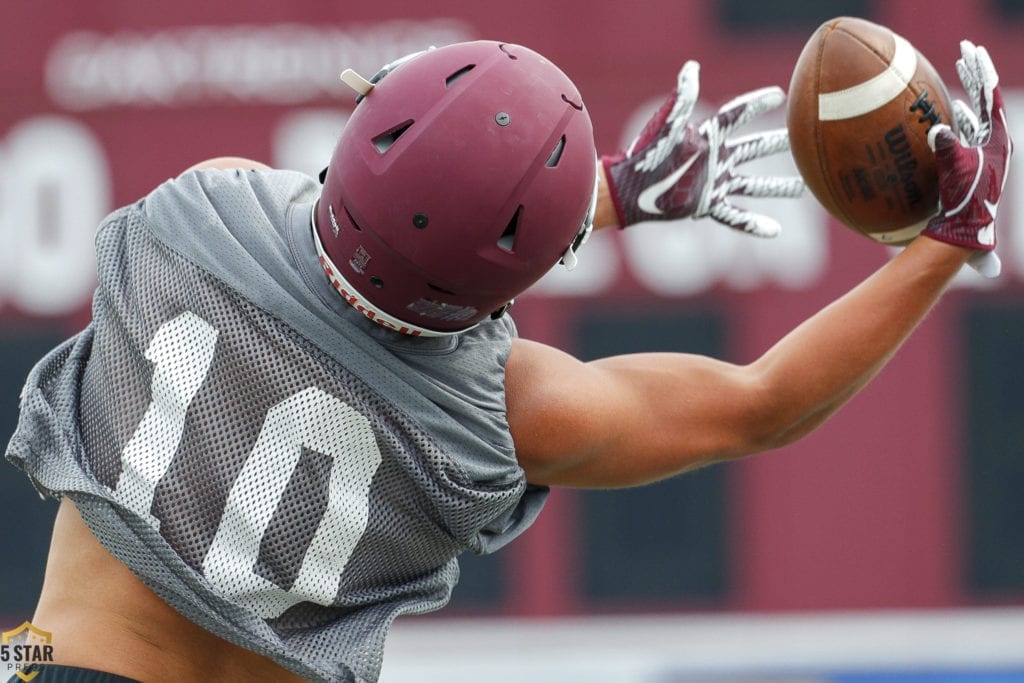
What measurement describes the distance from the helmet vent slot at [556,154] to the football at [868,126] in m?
0.77

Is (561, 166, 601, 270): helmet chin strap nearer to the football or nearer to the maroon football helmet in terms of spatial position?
the maroon football helmet

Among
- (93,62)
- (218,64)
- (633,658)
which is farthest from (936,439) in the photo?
(93,62)

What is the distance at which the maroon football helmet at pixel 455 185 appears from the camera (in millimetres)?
1958

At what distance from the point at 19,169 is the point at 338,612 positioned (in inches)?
187

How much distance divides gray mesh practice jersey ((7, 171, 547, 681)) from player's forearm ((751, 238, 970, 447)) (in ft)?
1.56

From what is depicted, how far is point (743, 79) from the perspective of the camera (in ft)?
20.8

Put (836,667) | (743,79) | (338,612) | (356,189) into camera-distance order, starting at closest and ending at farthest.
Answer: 1. (356,189)
2. (338,612)
3. (836,667)
4. (743,79)

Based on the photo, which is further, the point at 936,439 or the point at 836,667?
the point at 936,439

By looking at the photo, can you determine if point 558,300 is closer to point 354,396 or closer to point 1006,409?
point 1006,409

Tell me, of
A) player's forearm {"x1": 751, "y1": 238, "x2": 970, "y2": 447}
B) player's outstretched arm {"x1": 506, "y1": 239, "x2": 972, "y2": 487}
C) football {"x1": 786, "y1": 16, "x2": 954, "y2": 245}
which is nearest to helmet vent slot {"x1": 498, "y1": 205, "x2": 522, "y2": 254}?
player's outstretched arm {"x1": 506, "y1": 239, "x2": 972, "y2": 487}

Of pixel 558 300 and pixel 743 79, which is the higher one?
pixel 743 79

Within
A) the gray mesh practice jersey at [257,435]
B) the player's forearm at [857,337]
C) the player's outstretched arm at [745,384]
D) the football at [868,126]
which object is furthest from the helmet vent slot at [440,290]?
the football at [868,126]

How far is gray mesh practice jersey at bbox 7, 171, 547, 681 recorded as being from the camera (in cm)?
202

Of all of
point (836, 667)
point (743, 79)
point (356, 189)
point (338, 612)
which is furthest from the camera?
point (743, 79)
